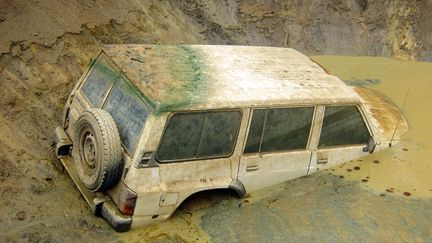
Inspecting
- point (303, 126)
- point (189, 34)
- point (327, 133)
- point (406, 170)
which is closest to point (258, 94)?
point (303, 126)

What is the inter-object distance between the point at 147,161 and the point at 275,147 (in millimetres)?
1375

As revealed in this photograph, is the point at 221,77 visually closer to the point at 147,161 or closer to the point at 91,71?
the point at 147,161

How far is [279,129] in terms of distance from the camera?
193 inches

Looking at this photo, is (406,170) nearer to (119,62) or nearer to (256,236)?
(256,236)

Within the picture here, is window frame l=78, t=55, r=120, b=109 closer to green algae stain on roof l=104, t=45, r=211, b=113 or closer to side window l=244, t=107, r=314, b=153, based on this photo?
green algae stain on roof l=104, t=45, r=211, b=113

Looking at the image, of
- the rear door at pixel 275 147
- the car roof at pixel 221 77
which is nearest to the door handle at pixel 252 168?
the rear door at pixel 275 147

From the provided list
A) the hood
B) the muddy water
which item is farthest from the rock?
the hood

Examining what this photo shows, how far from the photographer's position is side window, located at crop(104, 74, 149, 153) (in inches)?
168

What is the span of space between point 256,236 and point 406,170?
2.13 m

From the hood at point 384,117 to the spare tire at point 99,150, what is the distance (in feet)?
9.54

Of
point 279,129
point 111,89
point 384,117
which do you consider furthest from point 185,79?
point 384,117

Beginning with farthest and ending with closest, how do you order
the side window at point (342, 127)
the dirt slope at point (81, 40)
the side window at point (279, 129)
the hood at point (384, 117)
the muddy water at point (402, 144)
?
the hood at point (384, 117) < the muddy water at point (402, 144) < the side window at point (342, 127) < the side window at point (279, 129) < the dirt slope at point (81, 40)

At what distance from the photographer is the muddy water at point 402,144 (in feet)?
17.9

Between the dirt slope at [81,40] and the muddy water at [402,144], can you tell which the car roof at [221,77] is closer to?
the muddy water at [402,144]
